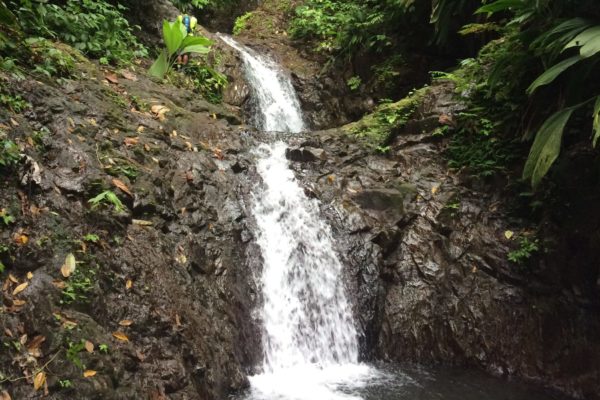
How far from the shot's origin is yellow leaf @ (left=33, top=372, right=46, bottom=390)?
310cm

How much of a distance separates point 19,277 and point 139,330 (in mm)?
1096

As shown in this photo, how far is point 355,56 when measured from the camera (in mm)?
11609

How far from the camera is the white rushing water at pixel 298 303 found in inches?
199

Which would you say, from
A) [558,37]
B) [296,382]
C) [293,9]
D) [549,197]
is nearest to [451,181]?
[549,197]

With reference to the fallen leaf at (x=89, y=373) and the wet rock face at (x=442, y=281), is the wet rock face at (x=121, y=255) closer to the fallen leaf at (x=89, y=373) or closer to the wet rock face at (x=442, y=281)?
the fallen leaf at (x=89, y=373)

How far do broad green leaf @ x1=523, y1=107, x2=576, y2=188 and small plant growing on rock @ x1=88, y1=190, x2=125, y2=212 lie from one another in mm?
4343

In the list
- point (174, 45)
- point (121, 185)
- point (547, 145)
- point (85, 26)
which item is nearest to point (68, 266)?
point (121, 185)

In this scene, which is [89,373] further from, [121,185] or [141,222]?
[121,185]

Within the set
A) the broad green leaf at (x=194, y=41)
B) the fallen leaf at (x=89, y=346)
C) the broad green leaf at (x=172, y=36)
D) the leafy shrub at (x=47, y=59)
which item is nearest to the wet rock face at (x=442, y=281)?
the broad green leaf at (x=194, y=41)

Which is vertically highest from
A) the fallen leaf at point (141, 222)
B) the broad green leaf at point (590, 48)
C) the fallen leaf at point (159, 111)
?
the fallen leaf at point (159, 111)

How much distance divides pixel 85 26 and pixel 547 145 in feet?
23.1

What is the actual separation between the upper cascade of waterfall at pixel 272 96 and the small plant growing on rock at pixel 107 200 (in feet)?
19.2

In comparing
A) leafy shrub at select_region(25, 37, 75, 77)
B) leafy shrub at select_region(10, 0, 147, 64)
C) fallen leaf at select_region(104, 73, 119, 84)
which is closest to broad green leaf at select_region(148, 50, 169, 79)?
leafy shrub at select_region(10, 0, 147, 64)

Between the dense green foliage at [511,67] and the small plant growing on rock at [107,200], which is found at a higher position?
the dense green foliage at [511,67]
